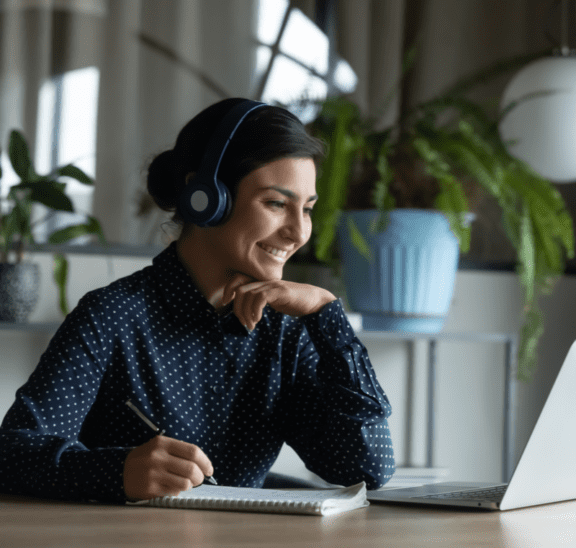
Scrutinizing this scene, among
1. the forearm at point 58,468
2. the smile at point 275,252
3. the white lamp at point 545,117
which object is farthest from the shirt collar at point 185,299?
the white lamp at point 545,117

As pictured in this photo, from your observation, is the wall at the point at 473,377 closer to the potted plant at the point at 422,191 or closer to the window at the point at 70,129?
the potted plant at the point at 422,191

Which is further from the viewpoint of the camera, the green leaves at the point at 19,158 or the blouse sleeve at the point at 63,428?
the green leaves at the point at 19,158

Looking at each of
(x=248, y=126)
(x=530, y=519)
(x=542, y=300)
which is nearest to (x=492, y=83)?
(x=542, y=300)

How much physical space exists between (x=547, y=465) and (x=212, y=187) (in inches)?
22.0

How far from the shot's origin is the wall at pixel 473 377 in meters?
2.12

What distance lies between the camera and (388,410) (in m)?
1.10

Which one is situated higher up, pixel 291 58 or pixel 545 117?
pixel 291 58

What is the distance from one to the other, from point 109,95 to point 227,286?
100 centimetres

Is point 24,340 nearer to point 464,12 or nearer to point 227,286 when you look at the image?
point 227,286

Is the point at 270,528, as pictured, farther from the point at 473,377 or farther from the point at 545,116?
the point at 473,377

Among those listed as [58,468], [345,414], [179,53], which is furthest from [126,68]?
[58,468]

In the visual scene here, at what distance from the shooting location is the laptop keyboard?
0.82m

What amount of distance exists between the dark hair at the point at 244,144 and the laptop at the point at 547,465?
19.5 inches

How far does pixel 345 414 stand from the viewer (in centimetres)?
108
